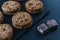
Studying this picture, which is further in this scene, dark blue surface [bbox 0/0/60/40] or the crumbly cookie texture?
the crumbly cookie texture

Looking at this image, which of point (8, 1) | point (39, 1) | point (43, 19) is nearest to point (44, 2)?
point (39, 1)

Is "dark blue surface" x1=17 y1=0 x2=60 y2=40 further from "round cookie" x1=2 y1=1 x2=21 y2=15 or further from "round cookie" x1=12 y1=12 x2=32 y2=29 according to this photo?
"round cookie" x1=2 y1=1 x2=21 y2=15

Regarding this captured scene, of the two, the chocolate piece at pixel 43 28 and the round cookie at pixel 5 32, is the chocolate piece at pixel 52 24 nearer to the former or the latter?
the chocolate piece at pixel 43 28

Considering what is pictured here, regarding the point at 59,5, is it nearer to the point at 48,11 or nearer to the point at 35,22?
the point at 48,11

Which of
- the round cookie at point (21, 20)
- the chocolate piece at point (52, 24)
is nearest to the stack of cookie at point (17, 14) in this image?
the round cookie at point (21, 20)

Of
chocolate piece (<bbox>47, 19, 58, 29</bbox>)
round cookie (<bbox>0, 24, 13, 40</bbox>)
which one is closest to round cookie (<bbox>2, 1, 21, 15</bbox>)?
round cookie (<bbox>0, 24, 13, 40</bbox>)

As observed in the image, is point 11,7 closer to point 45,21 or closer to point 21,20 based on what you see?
point 21,20

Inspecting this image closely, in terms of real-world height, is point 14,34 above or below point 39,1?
below

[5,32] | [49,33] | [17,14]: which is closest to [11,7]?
[17,14]

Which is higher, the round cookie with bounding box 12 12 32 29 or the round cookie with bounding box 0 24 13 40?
the round cookie with bounding box 12 12 32 29
